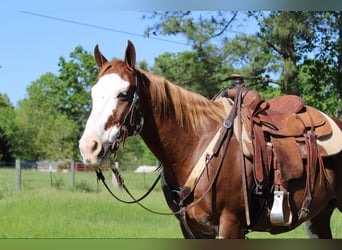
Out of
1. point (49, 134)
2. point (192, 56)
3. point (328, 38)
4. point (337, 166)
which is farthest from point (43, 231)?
point (49, 134)

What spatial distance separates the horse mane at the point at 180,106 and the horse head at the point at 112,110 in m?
0.14

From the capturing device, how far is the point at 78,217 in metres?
7.59

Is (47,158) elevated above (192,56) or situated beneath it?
situated beneath

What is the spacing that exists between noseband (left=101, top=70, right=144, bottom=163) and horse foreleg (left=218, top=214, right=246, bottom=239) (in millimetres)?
767

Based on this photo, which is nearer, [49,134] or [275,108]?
[275,108]

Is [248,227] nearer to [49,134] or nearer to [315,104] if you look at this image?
[315,104]

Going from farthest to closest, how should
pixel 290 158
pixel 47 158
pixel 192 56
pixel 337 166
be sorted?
pixel 47 158 < pixel 192 56 < pixel 337 166 < pixel 290 158

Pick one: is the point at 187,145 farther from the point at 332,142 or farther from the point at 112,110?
the point at 332,142

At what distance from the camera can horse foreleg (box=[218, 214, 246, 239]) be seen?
8.96 ft

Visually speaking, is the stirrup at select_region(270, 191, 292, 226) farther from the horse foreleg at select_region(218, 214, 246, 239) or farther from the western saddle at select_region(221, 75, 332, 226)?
the horse foreleg at select_region(218, 214, 246, 239)

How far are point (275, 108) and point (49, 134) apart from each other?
14.5m

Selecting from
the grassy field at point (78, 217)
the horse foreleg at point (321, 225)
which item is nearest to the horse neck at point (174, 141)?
the horse foreleg at point (321, 225)

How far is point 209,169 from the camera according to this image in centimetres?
280

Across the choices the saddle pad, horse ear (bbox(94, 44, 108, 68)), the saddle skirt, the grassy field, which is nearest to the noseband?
horse ear (bbox(94, 44, 108, 68))
